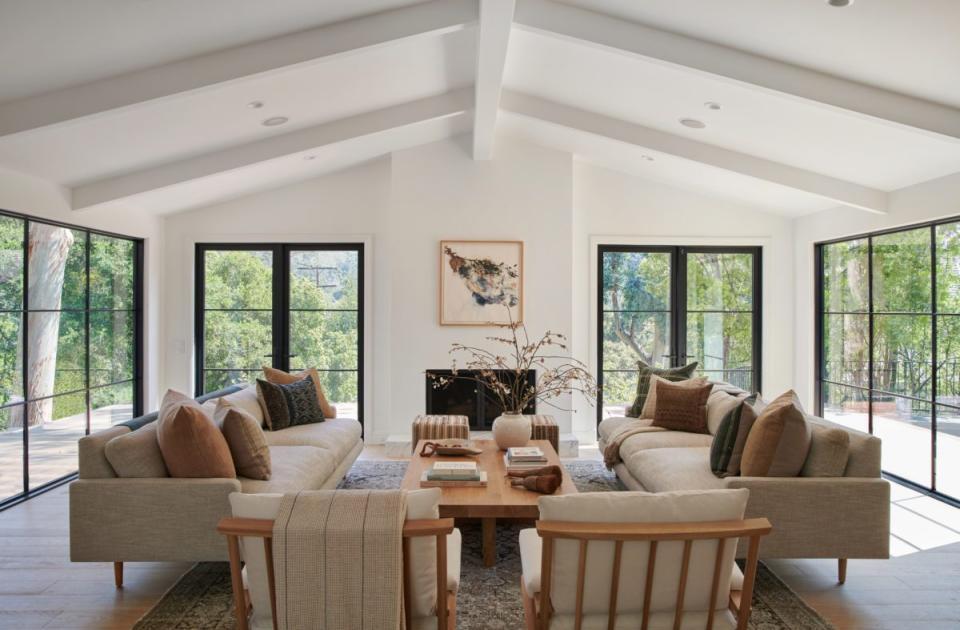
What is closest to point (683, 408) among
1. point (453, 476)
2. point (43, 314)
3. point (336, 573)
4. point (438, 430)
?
point (438, 430)

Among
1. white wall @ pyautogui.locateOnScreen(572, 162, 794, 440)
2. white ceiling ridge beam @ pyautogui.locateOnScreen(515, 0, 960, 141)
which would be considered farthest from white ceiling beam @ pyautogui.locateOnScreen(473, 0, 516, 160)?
white wall @ pyautogui.locateOnScreen(572, 162, 794, 440)

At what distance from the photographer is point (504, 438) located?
14.9 feet

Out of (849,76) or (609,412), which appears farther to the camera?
(609,412)

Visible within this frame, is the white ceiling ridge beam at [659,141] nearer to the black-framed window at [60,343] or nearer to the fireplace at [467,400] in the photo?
the fireplace at [467,400]

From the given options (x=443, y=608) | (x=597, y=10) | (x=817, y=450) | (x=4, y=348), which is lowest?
(x=443, y=608)

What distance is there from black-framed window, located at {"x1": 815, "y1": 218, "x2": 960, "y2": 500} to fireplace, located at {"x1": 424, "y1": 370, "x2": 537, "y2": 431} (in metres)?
2.94

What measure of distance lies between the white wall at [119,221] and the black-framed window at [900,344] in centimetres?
662

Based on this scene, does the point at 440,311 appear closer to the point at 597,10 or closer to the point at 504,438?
the point at 504,438

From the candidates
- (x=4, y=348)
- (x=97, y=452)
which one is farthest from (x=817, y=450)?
(x=4, y=348)

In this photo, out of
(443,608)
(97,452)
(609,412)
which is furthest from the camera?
(609,412)

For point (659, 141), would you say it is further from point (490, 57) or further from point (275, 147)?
point (275, 147)

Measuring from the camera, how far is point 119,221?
6082 millimetres

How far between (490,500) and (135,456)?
1755 mm

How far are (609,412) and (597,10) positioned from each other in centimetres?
450
